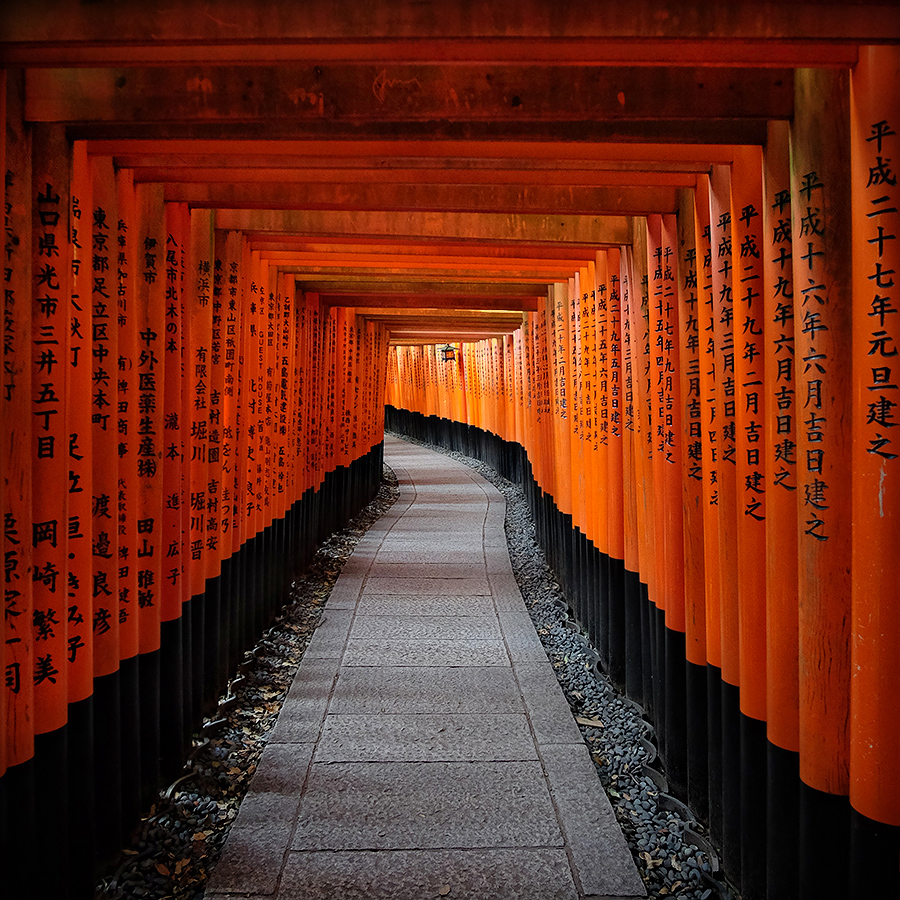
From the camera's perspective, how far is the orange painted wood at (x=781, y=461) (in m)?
2.76

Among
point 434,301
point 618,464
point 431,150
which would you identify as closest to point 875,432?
point 431,150

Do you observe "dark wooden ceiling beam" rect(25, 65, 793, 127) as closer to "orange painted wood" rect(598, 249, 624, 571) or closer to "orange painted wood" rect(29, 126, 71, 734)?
"orange painted wood" rect(29, 126, 71, 734)

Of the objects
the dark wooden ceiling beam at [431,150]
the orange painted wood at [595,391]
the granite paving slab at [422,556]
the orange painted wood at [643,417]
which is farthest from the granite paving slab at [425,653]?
the dark wooden ceiling beam at [431,150]

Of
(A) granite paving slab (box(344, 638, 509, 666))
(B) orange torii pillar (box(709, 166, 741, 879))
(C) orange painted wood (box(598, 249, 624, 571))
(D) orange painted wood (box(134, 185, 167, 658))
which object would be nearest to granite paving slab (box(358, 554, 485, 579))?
(A) granite paving slab (box(344, 638, 509, 666))

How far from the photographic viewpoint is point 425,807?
3934 mm

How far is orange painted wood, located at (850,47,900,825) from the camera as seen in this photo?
2211 mm

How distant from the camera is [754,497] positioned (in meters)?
3.05

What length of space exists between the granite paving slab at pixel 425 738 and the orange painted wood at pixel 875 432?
98.5 inches

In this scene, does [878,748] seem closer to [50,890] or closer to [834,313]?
[834,313]

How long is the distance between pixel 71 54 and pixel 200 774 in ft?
11.5

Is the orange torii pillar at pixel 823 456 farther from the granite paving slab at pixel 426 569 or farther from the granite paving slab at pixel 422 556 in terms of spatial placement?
the granite paving slab at pixel 422 556

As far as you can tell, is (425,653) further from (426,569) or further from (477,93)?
(477,93)

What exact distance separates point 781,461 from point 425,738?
2.89 metres

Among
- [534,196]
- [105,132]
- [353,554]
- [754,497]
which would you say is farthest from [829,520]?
[353,554]
